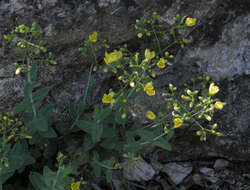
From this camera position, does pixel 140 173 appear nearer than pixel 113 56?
No

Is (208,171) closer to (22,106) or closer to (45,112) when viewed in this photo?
(45,112)

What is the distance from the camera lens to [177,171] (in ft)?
13.1

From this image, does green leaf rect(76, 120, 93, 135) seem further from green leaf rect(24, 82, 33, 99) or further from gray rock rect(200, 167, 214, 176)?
gray rock rect(200, 167, 214, 176)

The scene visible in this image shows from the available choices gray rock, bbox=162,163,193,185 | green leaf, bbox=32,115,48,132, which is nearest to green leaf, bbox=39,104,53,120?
green leaf, bbox=32,115,48,132

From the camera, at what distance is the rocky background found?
10.5 feet

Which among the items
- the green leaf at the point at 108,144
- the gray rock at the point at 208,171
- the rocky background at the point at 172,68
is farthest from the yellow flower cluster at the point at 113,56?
the gray rock at the point at 208,171

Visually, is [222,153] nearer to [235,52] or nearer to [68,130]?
[235,52]

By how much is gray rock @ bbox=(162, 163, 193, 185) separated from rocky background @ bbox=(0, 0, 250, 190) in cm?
1

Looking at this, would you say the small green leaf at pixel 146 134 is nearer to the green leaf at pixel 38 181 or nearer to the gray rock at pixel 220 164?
the green leaf at pixel 38 181

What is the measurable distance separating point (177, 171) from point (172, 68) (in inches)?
57.3

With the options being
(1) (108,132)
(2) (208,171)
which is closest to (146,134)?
(1) (108,132)

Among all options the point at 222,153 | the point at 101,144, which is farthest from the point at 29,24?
the point at 222,153

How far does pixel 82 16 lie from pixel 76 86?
851 millimetres

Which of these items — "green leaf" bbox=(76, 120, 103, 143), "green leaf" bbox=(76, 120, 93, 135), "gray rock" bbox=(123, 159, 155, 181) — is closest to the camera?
"green leaf" bbox=(76, 120, 103, 143)
